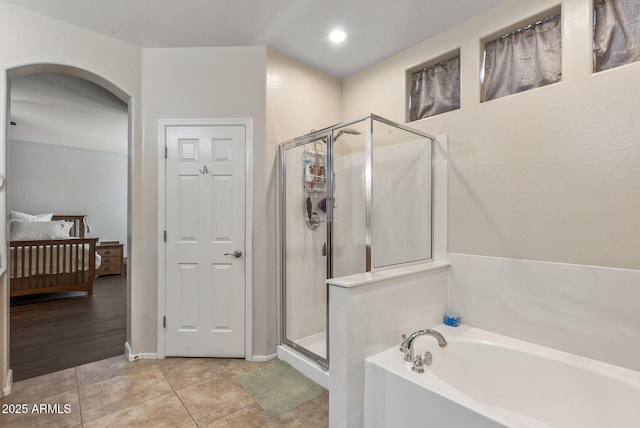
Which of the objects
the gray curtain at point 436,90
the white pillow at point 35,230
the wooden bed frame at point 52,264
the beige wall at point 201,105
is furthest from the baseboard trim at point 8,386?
the gray curtain at point 436,90

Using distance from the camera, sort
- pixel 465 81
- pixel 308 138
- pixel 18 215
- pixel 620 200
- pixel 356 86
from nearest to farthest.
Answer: pixel 620 200 → pixel 465 81 → pixel 308 138 → pixel 356 86 → pixel 18 215

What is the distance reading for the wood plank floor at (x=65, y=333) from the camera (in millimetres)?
Answer: 2535

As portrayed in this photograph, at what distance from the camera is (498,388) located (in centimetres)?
180

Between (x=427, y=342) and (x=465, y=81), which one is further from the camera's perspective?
(x=465, y=81)

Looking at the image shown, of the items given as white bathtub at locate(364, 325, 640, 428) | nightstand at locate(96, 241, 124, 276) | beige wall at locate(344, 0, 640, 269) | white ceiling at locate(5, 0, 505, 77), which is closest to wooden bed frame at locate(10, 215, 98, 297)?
nightstand at locate(96, 241, 124, 276)

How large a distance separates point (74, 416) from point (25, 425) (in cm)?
23

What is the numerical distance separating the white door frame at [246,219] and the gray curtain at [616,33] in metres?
2.42

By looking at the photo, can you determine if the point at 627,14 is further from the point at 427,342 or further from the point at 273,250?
the point at 273,250

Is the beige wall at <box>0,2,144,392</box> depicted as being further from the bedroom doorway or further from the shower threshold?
the shower threshold

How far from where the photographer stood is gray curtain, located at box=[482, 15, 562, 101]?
1.98m

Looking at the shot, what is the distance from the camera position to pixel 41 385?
7.18 feet

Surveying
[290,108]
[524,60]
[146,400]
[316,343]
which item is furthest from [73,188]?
[524,60]

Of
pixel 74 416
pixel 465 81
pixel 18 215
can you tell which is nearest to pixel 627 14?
pixel 465 81

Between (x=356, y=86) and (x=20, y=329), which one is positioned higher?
(x=356, y=86)
